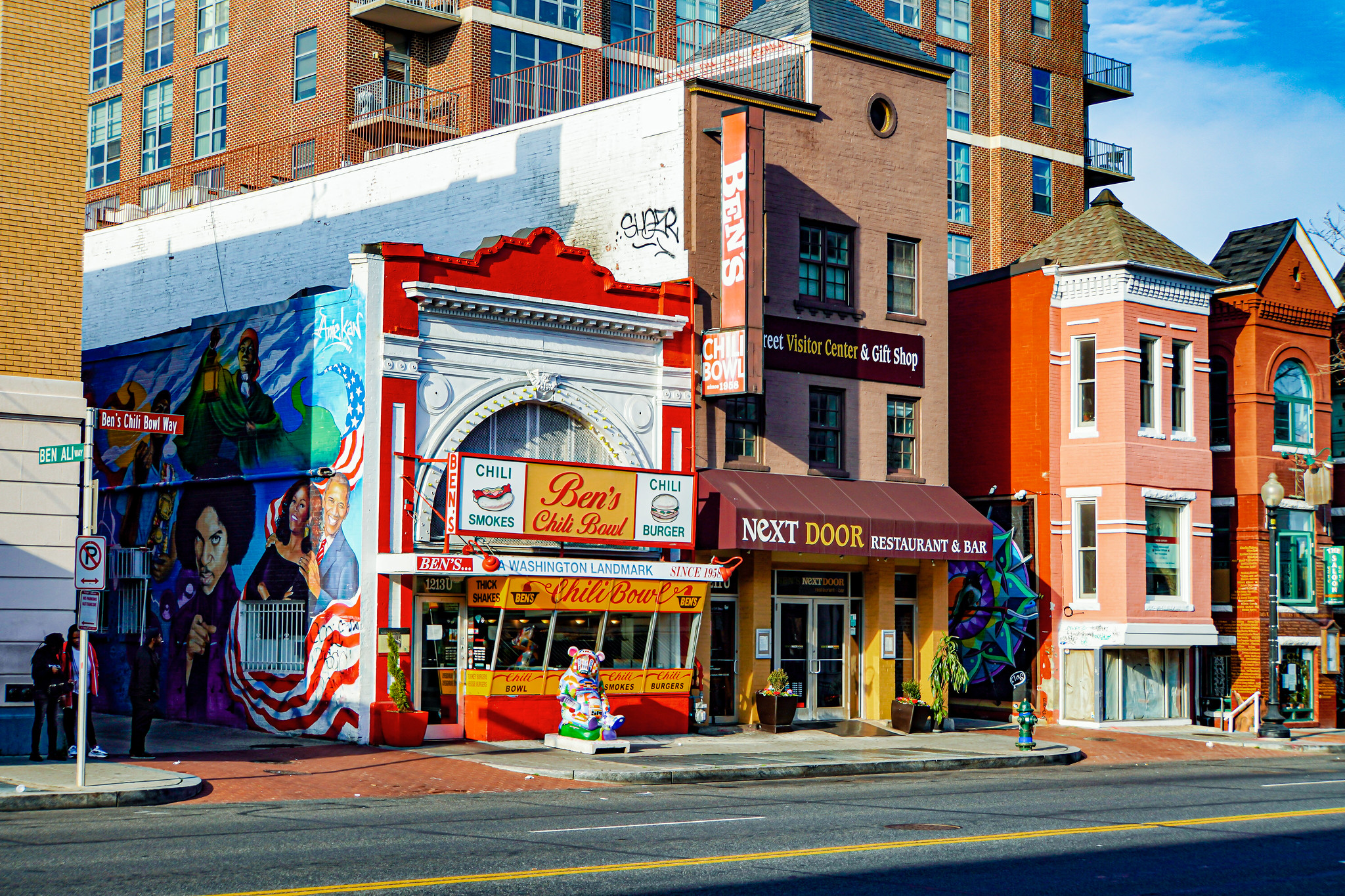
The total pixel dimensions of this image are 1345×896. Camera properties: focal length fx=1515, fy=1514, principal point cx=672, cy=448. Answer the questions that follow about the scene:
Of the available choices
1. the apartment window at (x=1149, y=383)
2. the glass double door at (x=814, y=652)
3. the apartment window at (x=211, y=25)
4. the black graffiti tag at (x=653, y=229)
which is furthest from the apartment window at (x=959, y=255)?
the black graffiti tag at (x=653, y=229)

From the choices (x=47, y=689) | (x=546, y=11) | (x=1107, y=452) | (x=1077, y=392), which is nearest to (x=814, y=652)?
(x=1107, y=452)

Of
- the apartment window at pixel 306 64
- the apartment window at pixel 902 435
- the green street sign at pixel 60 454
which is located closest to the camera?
the green street sign at pixel 60 454

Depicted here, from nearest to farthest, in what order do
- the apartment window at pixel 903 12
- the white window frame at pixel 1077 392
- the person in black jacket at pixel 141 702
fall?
the person in black jacket at pixel 141 702 < the white window frame at pixel 1077 392 < the apartment window at pixel 903 12

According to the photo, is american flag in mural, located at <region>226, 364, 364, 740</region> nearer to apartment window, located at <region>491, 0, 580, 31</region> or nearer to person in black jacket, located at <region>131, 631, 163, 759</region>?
person in black jacket, located at <region>131, 631, 163, 759</region>

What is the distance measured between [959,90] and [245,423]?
39.2 metres

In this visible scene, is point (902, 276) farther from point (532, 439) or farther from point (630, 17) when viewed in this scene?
point (630, 17)

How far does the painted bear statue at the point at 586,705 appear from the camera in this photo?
2303cm

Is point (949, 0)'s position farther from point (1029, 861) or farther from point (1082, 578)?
point (1029, 861)

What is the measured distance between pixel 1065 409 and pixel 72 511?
21254mm

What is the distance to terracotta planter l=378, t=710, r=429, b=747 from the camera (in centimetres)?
2309

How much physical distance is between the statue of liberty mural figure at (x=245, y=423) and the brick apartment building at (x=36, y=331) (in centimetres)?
446

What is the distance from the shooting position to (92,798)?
1616 centimetres

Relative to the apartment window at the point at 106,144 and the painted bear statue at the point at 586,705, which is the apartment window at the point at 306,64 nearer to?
the apartment window at the point at 106,144

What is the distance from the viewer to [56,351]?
68.7 ft
